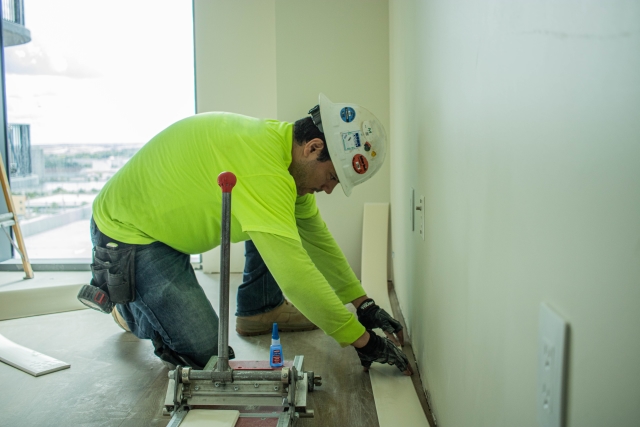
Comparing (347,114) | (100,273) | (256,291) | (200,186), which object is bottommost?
(256,291)

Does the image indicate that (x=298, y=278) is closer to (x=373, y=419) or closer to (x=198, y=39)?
(x=373, y=419)

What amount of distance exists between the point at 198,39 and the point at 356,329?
2.75 m

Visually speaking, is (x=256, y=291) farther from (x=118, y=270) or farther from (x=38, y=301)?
(x=38, y=301)

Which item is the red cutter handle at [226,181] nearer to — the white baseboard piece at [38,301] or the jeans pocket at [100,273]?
the jeans pocket at [100,273]

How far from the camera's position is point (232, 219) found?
78.4 inches

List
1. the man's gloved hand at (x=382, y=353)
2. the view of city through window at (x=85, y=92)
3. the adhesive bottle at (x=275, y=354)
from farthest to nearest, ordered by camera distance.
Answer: the view of city through window at (x=85, y=92)
the man's gloved hand at (x=382, y=353)
the adhesive bottle at (x=275, y=354)

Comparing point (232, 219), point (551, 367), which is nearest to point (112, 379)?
point (232, 219)

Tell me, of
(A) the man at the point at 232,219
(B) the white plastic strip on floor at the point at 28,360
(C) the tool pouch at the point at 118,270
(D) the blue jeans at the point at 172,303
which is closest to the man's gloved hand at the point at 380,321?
(A) the man at the point at 232,219

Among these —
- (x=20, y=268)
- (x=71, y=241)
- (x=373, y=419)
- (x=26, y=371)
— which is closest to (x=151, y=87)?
(x=71, y=241)

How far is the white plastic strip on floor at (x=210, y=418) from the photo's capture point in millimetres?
1615

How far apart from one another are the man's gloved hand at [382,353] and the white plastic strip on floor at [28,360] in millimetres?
1297

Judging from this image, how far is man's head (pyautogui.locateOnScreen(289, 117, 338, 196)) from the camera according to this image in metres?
1.91

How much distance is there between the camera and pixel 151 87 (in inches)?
168

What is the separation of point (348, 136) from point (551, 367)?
1310 millimetres
